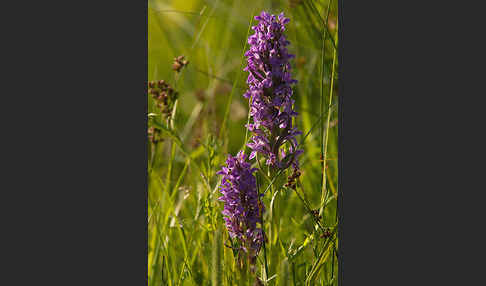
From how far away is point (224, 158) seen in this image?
4.17 metres

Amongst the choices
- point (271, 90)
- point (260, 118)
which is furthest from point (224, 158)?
point (271, 90)

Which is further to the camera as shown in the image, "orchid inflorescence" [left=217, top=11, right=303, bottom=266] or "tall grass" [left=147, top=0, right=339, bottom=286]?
"tall grass" [left=147, top=0, right=339, bottom=286]

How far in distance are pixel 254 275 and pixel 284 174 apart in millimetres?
658

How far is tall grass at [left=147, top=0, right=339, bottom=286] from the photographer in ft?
11.2

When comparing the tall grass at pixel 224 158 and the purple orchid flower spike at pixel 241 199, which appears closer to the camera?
the purple orchid flower spike at pixel 241 199

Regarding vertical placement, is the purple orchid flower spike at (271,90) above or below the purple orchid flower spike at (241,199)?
above

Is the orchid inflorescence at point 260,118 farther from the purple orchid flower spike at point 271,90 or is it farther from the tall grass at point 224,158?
the tall grass at point 224,158

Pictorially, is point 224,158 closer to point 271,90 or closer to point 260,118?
point 260,118

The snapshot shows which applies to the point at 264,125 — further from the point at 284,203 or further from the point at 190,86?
the point at 190,86

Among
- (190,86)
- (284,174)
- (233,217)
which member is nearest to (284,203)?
(284,174)

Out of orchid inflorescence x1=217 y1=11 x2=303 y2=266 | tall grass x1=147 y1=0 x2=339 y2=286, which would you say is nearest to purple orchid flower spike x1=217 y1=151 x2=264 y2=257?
orchid inflorescence x1=217 y1=11 x2=303 y2=266

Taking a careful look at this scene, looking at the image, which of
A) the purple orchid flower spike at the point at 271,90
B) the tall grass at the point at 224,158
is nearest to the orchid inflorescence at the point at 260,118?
the purple orchid flower spike at the point at 271,90

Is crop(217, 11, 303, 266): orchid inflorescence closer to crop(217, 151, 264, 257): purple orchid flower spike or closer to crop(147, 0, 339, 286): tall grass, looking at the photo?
crop(217, 151, 264, 257): purple orchid flower spike

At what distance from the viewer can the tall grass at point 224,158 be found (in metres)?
3.42
